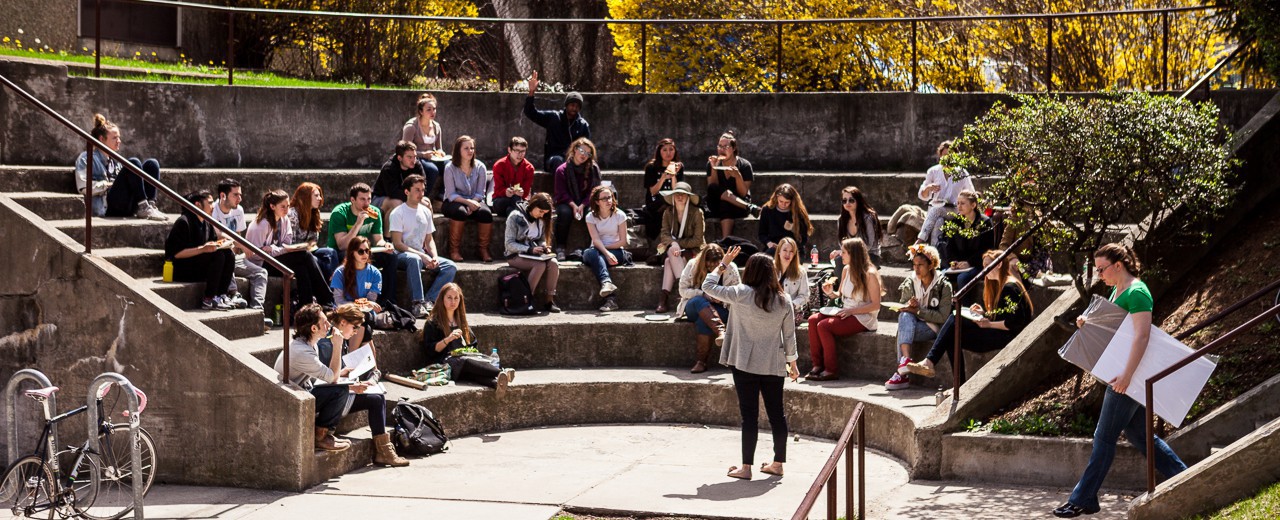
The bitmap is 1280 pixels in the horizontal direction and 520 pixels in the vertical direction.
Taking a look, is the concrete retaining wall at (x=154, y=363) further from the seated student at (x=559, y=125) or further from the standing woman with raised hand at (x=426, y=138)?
the seated student at (x=559, y=125)

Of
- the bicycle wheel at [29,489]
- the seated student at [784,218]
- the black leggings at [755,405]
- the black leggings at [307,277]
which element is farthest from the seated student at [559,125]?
the bicycle wheel at [29,489]

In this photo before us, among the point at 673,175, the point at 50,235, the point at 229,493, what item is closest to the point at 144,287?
the point at 50,235

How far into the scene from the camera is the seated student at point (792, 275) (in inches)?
526

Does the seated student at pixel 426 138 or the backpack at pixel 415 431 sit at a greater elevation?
the seated student at pixel 426 138

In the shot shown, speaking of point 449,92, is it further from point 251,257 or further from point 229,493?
point 229,493

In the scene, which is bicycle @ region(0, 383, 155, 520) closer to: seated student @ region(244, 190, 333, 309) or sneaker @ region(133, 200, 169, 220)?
seated student @ region(244, 190, 333, 309)

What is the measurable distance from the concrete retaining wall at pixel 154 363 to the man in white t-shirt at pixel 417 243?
285 centimetres

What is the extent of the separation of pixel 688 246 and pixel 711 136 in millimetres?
3367

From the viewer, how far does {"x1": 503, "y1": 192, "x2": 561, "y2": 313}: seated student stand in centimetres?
1430

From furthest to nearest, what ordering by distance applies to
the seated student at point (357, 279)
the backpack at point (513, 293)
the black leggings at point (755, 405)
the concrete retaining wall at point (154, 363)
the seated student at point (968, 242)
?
the backpack at point (513, 293)
the seated student at point (968, 242)
the seated student at point (357, 279)
the concrete retaining wall at point (154, 363)
the black leggings at point (755, 405)

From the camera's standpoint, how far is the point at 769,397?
1052 cm

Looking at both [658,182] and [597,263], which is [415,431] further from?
[658,182]

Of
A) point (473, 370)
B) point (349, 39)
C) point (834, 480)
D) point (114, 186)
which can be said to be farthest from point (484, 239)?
point (834, 480)

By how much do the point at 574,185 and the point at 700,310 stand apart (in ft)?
8.49
